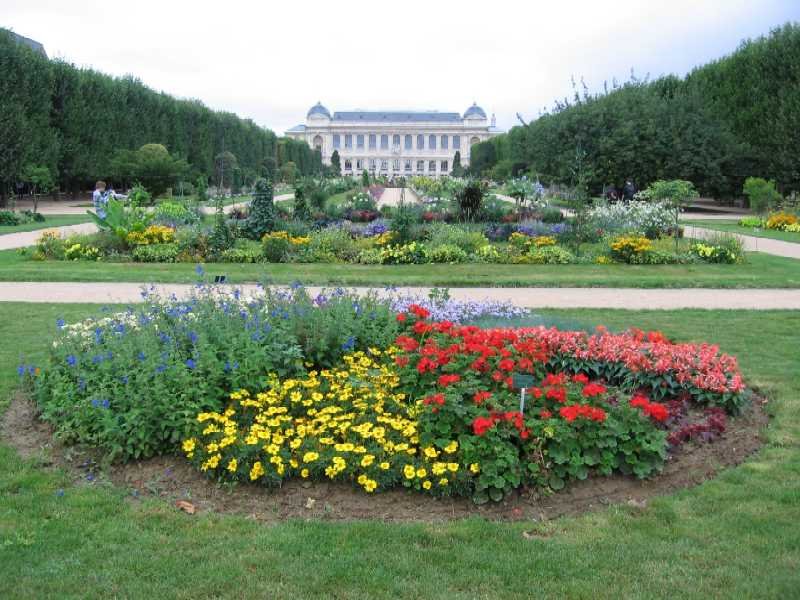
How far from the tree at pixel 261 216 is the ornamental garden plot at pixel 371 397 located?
9.43 m

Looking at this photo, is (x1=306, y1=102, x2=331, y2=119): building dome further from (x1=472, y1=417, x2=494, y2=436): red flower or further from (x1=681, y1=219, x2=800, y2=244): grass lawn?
(x1=472, y1=417, x2=494, y2=436): red flower

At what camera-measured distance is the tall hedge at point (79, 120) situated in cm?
2555

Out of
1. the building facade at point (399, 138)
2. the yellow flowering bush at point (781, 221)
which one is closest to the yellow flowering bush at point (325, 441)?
the yellow flowering bush at point (781, 221)

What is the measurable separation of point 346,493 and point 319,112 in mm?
106872

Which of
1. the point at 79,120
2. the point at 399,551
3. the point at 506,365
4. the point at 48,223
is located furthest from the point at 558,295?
the point at 79,120

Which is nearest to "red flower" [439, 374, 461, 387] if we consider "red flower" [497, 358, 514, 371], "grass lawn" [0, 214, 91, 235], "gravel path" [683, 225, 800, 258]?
"red flower" [497, 358, 514, 371]

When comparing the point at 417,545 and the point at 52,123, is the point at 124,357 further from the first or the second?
the point at 52,123

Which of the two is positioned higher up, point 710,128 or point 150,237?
point 710,128

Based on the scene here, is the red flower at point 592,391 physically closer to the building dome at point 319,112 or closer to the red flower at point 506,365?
the red flower at point 506,365

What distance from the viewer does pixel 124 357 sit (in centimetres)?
469

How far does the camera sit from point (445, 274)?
37.3 feet

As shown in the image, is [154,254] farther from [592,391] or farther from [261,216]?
[592,391]

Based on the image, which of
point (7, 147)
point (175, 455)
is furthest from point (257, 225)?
point (7, 147)

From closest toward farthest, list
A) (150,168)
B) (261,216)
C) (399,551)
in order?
1. (399,551)
2. (261,216)
3. (150,168)
